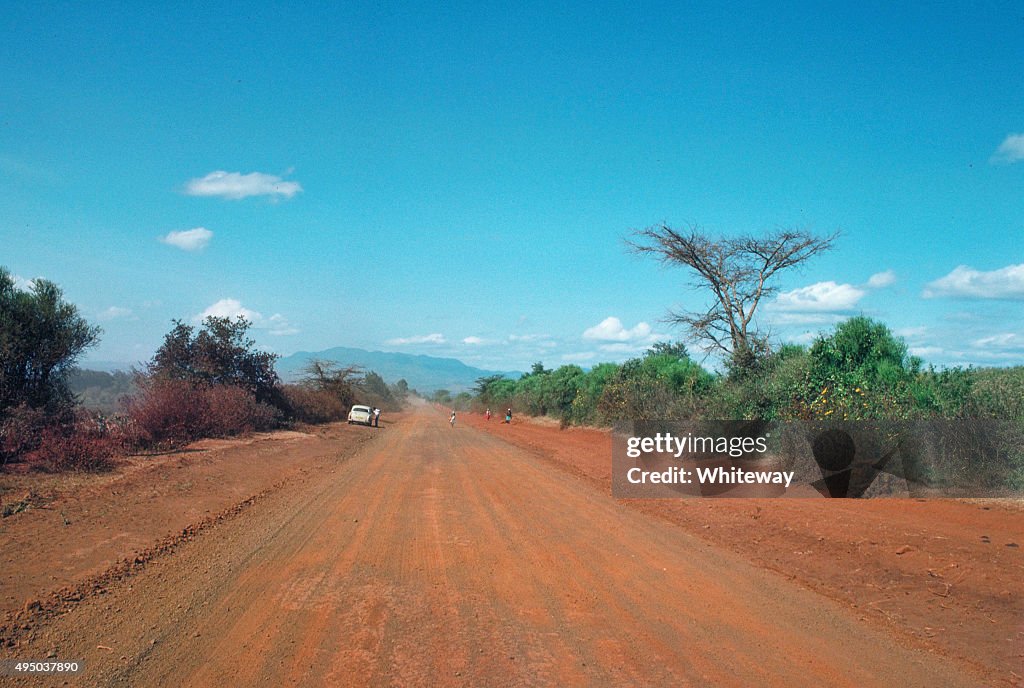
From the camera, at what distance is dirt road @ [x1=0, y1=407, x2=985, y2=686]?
469 centimetres

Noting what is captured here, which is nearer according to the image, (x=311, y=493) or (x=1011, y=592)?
(x=1011, y=592)

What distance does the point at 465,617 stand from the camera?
5.79m

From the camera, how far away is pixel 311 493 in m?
13.5

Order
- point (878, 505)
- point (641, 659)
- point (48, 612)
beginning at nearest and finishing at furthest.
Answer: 1. point (641, 659)
2. point (48, 612)
3. point (878, 505)

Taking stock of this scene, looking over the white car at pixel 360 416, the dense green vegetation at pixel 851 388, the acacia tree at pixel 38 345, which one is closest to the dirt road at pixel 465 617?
the dense green vegetation at pixel 851 388

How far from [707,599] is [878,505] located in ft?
19.7

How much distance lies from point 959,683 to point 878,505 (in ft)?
22.1

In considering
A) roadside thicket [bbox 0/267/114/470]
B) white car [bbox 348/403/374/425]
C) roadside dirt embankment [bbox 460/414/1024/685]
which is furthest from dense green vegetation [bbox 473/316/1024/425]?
white car [bbox 348/403/374/425]

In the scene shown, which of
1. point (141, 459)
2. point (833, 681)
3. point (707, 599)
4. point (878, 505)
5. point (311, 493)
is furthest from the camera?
point (141, 459)

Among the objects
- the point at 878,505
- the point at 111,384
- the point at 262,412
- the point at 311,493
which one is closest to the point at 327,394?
the point at 262,412

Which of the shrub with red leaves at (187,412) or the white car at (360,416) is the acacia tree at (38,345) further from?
the white car at (360,416)

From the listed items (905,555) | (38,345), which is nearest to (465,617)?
(905,555)

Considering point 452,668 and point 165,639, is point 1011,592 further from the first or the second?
point 165,639

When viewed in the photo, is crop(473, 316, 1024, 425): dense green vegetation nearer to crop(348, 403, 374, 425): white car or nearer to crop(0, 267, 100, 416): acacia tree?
crop(0, 267, 100, 416): acacia tree
